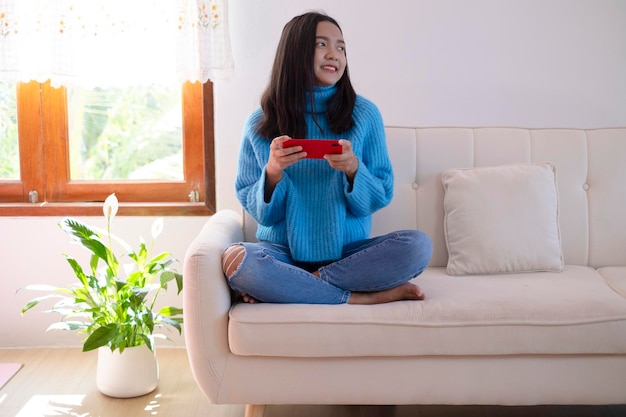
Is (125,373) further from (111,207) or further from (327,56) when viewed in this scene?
(327,56)

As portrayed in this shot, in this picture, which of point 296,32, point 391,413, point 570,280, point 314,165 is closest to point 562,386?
point 570,280

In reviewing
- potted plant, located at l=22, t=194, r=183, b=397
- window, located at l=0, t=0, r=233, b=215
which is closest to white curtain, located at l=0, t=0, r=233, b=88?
window, located at l=0, t=0, r=233, b=215

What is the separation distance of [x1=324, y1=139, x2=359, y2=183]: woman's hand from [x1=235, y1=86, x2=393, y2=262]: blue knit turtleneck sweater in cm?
3

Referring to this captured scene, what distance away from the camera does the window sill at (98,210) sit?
2625mm

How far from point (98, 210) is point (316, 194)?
1.00 m

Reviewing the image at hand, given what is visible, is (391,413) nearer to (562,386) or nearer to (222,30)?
(562,386)

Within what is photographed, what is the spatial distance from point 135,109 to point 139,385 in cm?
105

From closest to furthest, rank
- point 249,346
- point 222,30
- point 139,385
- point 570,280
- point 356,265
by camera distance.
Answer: point 249,346, point 356,265, point 570,280, point 139,385, point 222,30

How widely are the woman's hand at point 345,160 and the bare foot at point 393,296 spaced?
1.12 feet

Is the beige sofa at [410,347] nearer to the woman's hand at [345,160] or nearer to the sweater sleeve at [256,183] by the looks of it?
the sweater sleeve at [256,183]

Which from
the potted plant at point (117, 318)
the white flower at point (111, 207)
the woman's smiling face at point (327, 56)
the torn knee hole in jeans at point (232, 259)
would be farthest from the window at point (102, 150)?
the torn knee hole in jeans at point (232, 259)

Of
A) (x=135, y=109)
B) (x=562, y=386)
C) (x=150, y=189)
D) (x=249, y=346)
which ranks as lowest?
(x=562, y=386)

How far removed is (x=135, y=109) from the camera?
2678 millimetres

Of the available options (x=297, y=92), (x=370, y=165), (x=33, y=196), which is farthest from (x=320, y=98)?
(x=33, y=196)
